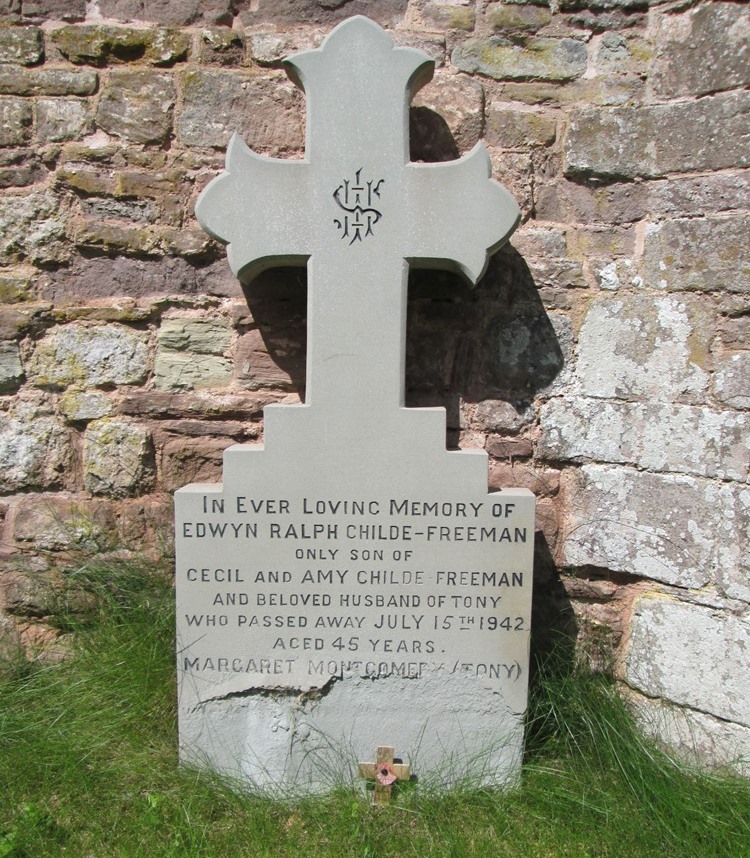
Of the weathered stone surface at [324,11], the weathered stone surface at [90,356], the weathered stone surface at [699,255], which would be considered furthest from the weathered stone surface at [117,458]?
the weathered stone surface at [699,255]

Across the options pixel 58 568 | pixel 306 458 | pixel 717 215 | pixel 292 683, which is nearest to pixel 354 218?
pixel 306 458

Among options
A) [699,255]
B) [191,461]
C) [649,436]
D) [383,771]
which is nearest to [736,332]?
[699,255]

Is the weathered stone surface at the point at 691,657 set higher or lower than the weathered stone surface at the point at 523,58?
lower

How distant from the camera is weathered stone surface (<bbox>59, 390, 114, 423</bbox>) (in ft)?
8.80

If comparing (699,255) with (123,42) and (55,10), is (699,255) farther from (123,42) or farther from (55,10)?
(55,10)

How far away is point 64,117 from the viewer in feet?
8.66

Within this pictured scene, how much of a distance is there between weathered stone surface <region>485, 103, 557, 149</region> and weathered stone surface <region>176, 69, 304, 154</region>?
0.67 m

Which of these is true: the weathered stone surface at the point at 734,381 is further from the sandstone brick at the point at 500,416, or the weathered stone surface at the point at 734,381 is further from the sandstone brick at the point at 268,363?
the sandstone brick at the point at 268,363

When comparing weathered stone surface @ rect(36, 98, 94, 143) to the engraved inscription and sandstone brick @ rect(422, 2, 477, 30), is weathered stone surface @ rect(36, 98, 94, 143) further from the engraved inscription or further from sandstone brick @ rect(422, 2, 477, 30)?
sandstone brick @ rect(422, 2, 477, 30)

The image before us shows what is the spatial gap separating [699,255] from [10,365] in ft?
7.80

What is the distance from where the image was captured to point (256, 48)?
103 inches

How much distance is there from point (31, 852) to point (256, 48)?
256 cm

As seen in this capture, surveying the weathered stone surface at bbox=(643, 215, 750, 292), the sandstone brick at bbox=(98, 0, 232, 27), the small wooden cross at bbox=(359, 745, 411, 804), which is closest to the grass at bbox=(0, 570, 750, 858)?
the small wooden cross at bbox=(359, 745, 411, 804)

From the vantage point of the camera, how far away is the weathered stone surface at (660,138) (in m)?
2.36
